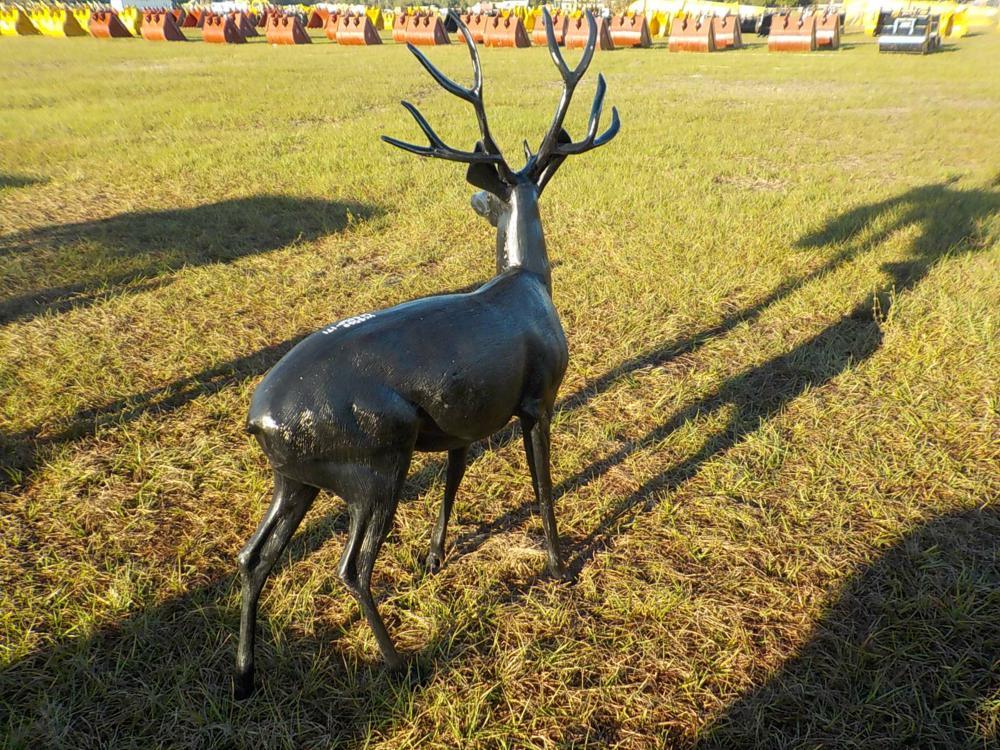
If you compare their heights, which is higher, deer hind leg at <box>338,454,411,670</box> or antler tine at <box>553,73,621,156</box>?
antler tine at <box>553,73,621,156</box>

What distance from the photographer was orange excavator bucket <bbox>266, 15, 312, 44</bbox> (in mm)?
25344

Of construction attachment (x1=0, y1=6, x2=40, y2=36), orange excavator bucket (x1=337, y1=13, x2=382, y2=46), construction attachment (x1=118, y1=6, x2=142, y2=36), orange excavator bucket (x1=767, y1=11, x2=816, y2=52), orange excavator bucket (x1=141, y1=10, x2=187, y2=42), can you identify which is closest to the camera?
orange excavator bucket (x1=767, y1=11, x2=816, y2=52)

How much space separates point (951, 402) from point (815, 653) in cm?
222

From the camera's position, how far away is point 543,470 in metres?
2.30

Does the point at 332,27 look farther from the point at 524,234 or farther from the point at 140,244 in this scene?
the point at 524,234

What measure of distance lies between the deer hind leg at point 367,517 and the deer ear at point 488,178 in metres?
1.12

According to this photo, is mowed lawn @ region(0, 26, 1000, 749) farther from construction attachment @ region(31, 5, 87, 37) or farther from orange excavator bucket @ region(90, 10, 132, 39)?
construction attachment @ region(31, 5, 87, 37)

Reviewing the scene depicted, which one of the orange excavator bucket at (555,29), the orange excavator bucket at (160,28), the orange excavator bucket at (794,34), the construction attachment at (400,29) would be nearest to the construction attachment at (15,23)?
the orange excavator bucket at (160,28)

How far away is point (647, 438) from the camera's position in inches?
133

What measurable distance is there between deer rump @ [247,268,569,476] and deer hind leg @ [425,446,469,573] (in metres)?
0.33

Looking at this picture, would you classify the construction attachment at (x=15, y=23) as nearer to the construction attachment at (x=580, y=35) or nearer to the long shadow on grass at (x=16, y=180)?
the construction attachment at (x=580, y=35)

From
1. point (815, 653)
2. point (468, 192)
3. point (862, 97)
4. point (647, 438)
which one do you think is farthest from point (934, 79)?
point (815, 653)

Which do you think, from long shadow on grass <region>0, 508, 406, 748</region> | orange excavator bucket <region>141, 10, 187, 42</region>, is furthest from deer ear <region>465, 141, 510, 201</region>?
orange excavator bucket <region>141, 10, 187, 42</region>

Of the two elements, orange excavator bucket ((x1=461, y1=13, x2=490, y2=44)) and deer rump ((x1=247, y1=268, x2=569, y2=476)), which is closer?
deer rump ((x1=247, y1=268, x2=569, y2=476))
